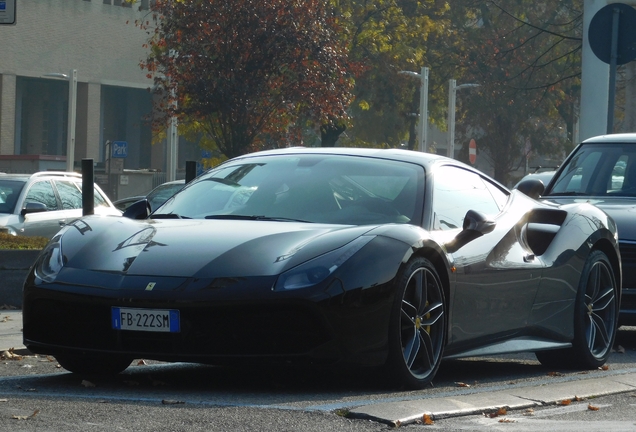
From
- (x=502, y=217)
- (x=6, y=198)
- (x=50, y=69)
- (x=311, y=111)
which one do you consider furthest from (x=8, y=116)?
(x=502, y=217)

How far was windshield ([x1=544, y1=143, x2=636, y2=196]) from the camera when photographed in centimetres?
1115

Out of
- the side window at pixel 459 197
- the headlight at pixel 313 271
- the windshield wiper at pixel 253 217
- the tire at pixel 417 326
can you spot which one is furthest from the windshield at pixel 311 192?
the headlight at pixel 313 271

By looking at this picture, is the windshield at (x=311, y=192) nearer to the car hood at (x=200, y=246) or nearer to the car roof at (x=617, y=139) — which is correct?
the car hood at (x=200, y=246)

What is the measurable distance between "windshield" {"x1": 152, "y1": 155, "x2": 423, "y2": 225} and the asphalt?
3.55ft

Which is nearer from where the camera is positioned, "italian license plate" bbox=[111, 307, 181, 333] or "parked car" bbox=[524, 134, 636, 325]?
"italian license plate" bbox=[111, 307, 181, 333]

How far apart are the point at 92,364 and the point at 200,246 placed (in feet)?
3.47

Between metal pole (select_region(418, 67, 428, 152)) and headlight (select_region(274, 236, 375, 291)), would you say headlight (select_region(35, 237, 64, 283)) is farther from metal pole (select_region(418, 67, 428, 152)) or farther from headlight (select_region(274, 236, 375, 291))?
metal pole (select_region(418, 67, 428, 152))

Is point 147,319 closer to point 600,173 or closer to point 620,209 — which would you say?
point 620,209

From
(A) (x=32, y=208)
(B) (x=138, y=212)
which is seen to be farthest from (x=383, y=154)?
(A) (x=32, y=208)

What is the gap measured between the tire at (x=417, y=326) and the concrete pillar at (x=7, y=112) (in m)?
49.8

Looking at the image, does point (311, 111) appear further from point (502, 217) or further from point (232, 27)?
point (502, 217)

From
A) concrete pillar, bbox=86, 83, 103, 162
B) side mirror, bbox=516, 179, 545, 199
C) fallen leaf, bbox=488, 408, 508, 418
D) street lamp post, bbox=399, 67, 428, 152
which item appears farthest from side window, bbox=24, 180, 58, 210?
concrete pillar, bbox=86, 83, 103, 162

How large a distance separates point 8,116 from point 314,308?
51614 millimetres

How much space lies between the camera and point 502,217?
7.89 m
